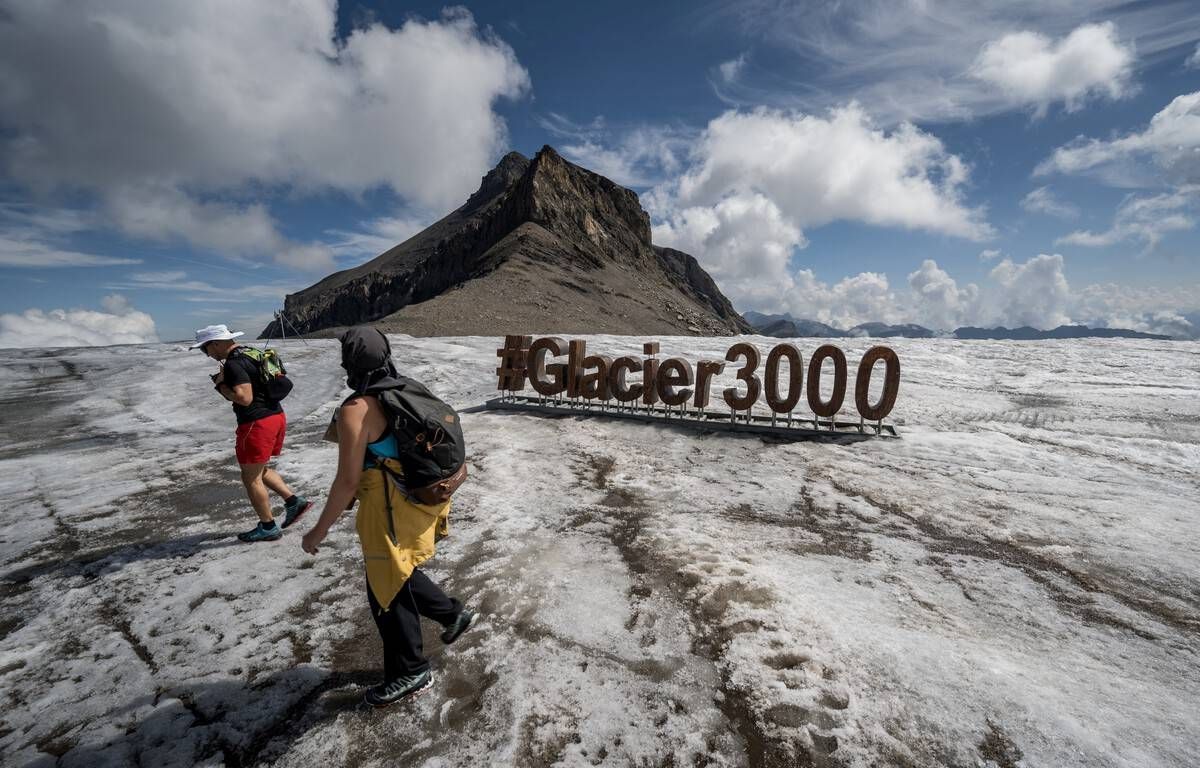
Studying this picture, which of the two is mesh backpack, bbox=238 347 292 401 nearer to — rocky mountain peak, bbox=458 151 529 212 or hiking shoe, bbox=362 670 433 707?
hiking shoe, bbox=362 670 433 707

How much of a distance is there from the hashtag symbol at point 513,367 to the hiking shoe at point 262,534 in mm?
7062

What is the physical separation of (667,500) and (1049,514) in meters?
4.46

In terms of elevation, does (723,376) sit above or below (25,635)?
above

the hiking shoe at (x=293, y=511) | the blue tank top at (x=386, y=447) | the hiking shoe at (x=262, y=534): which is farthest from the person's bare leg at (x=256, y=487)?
the blue tank top at (x=386, y=447)

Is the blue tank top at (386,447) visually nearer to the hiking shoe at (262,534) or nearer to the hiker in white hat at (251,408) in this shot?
the hiker in white hat at (251,408)

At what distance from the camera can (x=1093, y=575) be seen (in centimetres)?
449

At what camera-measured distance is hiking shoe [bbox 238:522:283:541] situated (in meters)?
5.35

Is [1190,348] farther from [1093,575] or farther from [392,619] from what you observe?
[392,619]

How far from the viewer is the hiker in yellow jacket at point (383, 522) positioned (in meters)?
2.71

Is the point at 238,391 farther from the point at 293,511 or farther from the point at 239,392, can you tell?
the point at 293,511

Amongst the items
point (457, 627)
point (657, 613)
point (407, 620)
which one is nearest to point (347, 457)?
point (407, 620)

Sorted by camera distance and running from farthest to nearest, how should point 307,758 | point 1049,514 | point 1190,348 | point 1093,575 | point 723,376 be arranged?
point 1190,348 → point 723,376 → point 1049,514 → point 1093,575 → point 307,758

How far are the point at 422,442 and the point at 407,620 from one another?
1.16m

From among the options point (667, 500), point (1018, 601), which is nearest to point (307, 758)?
point (667, 500)
